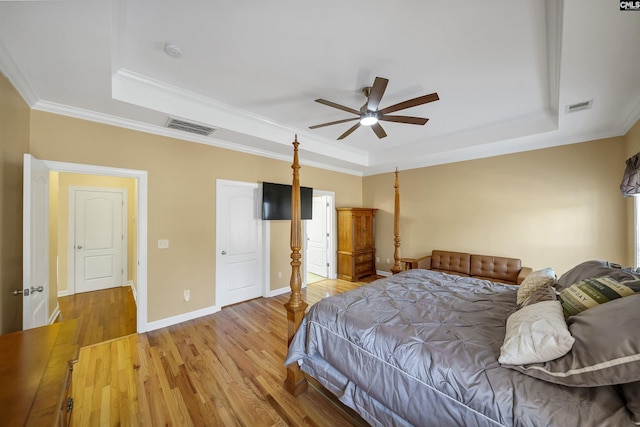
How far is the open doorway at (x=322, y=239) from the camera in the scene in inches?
219

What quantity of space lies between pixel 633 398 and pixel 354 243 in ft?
14.8

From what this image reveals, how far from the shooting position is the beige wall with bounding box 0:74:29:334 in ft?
6.08

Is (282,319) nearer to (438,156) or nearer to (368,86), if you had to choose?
(368,86)

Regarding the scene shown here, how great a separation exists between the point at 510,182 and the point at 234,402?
5.05 metres

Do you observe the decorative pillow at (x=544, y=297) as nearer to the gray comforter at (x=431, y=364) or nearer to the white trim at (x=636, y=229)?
the gray comforter at (x=431, y=364)

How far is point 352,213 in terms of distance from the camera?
539cm

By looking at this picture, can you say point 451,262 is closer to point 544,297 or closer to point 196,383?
point 544,297

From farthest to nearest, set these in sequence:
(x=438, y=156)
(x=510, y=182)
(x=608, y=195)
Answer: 1. (x=438, y=156)
2. (x=510, y=182)
3. (x=608, y=195)

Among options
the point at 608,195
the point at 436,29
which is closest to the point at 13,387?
the point at 436,29

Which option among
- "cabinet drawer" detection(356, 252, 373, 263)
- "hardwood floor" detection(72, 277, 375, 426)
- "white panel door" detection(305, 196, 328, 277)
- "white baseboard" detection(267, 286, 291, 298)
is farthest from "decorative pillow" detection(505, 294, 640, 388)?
"white panel door" detection(305, 196, 328, 277)

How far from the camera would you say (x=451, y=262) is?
178 inches

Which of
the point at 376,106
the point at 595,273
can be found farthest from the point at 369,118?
the point at 595,273

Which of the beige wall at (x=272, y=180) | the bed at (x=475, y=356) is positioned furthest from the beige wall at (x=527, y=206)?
the bed at (x=475, y=356)

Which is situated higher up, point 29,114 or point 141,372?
point 29,114
